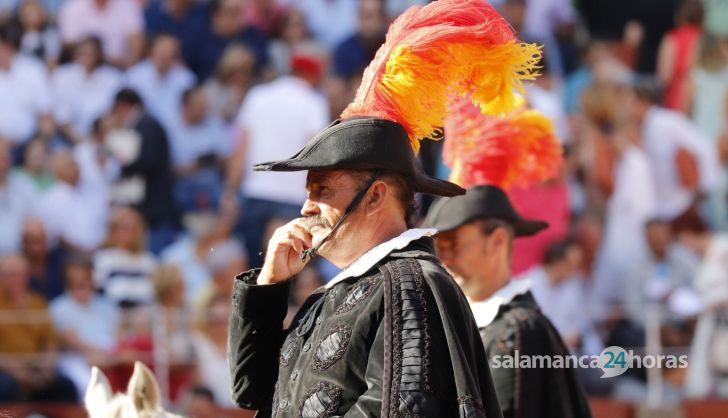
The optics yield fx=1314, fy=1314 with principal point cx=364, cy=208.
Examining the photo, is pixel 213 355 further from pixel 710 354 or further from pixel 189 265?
pixel 710 354

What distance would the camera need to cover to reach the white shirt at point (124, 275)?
383 inches

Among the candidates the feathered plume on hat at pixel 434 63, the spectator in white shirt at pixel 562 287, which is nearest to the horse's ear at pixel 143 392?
the feathered plume on hat at pixel 434 63

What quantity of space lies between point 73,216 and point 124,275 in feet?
3.05

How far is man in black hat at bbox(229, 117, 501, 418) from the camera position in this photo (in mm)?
3568

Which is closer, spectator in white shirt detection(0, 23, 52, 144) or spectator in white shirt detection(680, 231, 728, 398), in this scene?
spectator in white shirt detection(680, 231, 728, 398)

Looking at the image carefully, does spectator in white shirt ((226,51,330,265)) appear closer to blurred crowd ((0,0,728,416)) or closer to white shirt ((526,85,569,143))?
blurred crowd ((0,0,728,416))

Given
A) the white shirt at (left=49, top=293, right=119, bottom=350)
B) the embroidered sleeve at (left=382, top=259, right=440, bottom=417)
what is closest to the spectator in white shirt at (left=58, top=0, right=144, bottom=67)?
the white shirt at (left=49, top=293, right=119, bottom=350)

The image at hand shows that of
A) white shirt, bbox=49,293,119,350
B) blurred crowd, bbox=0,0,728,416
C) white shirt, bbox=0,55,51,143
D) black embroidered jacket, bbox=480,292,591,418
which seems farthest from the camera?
white shirt, bbox=0,55,51,143

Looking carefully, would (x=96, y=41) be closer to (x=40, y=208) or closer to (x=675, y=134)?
(x=40, y=208)

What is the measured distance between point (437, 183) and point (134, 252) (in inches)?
251

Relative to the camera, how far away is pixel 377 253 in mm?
3889

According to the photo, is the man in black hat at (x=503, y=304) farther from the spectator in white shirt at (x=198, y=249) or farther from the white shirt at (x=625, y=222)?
the white shirt at (x=625, y=222)

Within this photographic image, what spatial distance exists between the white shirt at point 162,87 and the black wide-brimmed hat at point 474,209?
5918mm

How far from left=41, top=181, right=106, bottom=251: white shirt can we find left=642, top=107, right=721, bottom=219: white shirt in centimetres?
457
